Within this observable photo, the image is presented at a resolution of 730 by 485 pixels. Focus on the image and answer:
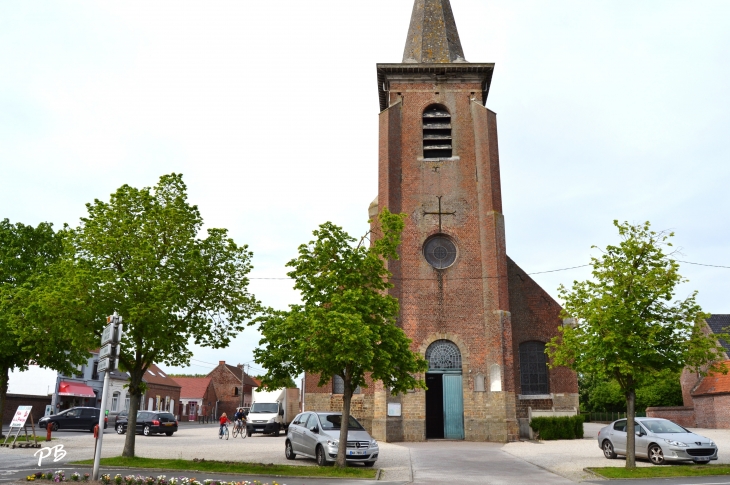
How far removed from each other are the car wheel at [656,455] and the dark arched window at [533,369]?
1069 centimetres

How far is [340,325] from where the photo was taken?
14.6 m

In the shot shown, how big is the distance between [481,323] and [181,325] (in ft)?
46.6

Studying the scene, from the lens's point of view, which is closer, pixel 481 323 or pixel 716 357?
pixel 716 357

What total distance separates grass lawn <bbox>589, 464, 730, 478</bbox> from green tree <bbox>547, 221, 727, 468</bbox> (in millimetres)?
475

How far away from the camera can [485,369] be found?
85.4 feet

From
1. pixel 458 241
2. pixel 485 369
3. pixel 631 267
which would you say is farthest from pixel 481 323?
pixel 631 267

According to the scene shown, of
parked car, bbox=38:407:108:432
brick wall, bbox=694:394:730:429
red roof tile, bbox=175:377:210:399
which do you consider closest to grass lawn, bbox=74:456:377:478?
parked car, bbox=38:407:108:432

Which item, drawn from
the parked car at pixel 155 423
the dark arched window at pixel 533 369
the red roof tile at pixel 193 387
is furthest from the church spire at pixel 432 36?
the red roof tile at pixel 193 387

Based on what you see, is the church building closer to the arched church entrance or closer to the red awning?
the arched church entrance

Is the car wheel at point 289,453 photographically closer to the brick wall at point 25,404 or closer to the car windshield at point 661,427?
the car windshield at point 661,427

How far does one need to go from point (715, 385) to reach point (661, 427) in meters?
23.4

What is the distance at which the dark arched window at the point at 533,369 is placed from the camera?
27.9 meters

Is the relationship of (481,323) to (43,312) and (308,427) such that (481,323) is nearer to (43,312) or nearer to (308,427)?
(308,427)

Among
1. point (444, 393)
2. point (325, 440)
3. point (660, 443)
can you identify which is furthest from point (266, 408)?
point (660, 443)
